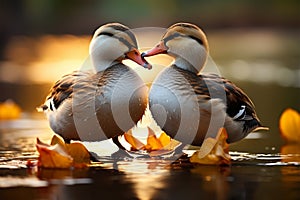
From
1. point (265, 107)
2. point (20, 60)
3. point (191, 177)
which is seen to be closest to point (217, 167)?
point (191, 177)

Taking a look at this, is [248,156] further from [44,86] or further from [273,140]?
[44,86]

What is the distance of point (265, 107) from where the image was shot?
13070 mm

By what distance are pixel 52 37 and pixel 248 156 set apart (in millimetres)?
21620

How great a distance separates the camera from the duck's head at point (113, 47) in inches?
342

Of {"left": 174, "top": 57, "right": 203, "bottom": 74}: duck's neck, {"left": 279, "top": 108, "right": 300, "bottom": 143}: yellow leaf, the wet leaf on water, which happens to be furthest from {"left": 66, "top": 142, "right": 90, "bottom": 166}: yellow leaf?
{"left": 279, "top": 108, "right": 300, "bottom": 143}: yellow leaf

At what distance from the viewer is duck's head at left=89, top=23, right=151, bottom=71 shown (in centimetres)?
868

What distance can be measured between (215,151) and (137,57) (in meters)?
1.33

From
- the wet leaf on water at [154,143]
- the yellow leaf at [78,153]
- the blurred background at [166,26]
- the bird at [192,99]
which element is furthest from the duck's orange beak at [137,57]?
the blurred background at [166,26]

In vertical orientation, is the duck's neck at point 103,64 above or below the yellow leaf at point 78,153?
above

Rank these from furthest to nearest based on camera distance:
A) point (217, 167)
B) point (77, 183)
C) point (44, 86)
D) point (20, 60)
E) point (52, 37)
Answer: point (52, 37) < point (20, 60) < point (44, 86) < point (217, 167) < point (77, 183)

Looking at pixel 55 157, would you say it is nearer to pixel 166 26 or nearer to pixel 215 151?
pixel 215 151

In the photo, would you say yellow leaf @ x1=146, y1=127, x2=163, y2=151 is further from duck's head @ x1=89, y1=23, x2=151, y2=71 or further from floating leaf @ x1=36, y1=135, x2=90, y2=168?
floating leaf @ x1=36, y1=135, x2=90, y2=168

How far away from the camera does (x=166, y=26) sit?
101 ft

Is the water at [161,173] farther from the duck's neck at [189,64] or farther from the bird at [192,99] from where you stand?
the duck's neck at [189,64]
